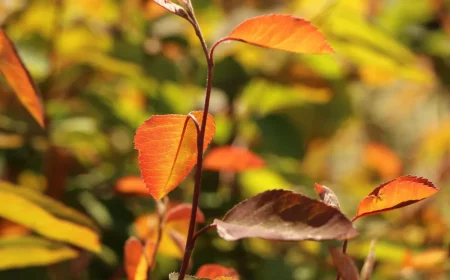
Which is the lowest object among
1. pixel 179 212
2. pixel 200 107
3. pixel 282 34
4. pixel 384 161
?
pixel 384 161

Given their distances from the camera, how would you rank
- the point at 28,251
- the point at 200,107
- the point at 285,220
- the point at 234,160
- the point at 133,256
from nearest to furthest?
1. the point at 285,220
2. the point at 133,256
3. the point at 28,251
4. the point at 234,160
5. the point at 200,107

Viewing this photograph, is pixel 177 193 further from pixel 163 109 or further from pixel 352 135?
pixel 352 135

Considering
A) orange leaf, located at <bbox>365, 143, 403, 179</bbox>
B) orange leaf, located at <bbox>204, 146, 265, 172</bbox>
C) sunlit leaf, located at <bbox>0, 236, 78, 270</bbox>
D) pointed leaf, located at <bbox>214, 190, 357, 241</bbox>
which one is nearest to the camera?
pointed leaf, located at <bbox>214, 190, 357, 241</bbox>

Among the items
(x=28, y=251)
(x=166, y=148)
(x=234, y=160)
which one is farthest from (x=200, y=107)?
(x=166, y=148)

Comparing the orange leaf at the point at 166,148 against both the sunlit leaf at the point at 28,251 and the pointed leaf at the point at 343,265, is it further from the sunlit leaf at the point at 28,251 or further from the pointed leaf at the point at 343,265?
the sunlit leaf at the point at 28,251

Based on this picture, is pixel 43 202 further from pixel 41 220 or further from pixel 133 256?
pixel 133 256

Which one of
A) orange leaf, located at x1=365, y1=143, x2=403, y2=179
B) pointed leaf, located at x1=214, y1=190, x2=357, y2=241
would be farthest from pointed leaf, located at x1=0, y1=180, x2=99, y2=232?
orange leaf, located at x1=365, y1=143, x2=403, y2=179

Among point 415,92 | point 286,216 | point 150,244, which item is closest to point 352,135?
point 415,92

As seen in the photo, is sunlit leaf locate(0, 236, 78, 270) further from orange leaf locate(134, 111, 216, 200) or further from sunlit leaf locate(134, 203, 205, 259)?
orange leaf locate(134, 111, 216, 200)
